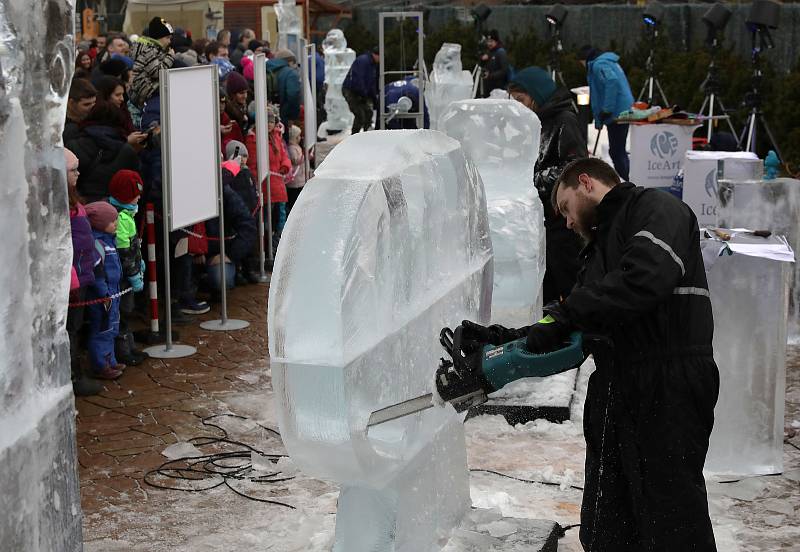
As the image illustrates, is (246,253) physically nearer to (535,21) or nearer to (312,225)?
(312,225)

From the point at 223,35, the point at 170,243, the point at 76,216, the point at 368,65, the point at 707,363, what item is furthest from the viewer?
the point at 368,65

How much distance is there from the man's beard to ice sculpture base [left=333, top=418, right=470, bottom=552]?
0.88 metres

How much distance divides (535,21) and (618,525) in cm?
2312

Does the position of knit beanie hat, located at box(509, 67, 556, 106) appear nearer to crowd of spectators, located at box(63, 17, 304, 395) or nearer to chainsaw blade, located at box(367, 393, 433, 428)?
crowd of spectators, located at box(63, 17, 304, 395)

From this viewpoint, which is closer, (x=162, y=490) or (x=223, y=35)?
(x=162, y=490)

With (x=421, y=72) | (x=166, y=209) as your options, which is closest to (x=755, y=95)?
(x=421, y=72)

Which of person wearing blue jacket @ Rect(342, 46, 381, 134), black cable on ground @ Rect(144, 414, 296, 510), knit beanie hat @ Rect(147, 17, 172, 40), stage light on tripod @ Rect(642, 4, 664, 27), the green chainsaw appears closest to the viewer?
the green chainsaw

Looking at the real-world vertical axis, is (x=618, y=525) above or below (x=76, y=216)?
below

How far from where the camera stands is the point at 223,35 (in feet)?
51.9

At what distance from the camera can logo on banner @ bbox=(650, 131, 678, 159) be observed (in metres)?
12.0

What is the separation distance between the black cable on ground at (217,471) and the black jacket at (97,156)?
2.15 metres

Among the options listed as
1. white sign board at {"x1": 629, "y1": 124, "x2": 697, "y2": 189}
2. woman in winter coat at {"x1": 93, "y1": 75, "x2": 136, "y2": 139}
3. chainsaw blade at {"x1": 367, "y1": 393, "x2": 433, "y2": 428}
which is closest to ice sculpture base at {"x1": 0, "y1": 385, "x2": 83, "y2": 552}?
chainsaw blade at {"x1": 367, "y1": 393, "x2": 433, "y2": 428}

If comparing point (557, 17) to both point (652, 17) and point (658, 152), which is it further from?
point (658, 152)

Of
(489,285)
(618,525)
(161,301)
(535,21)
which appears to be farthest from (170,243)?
(535,21)
